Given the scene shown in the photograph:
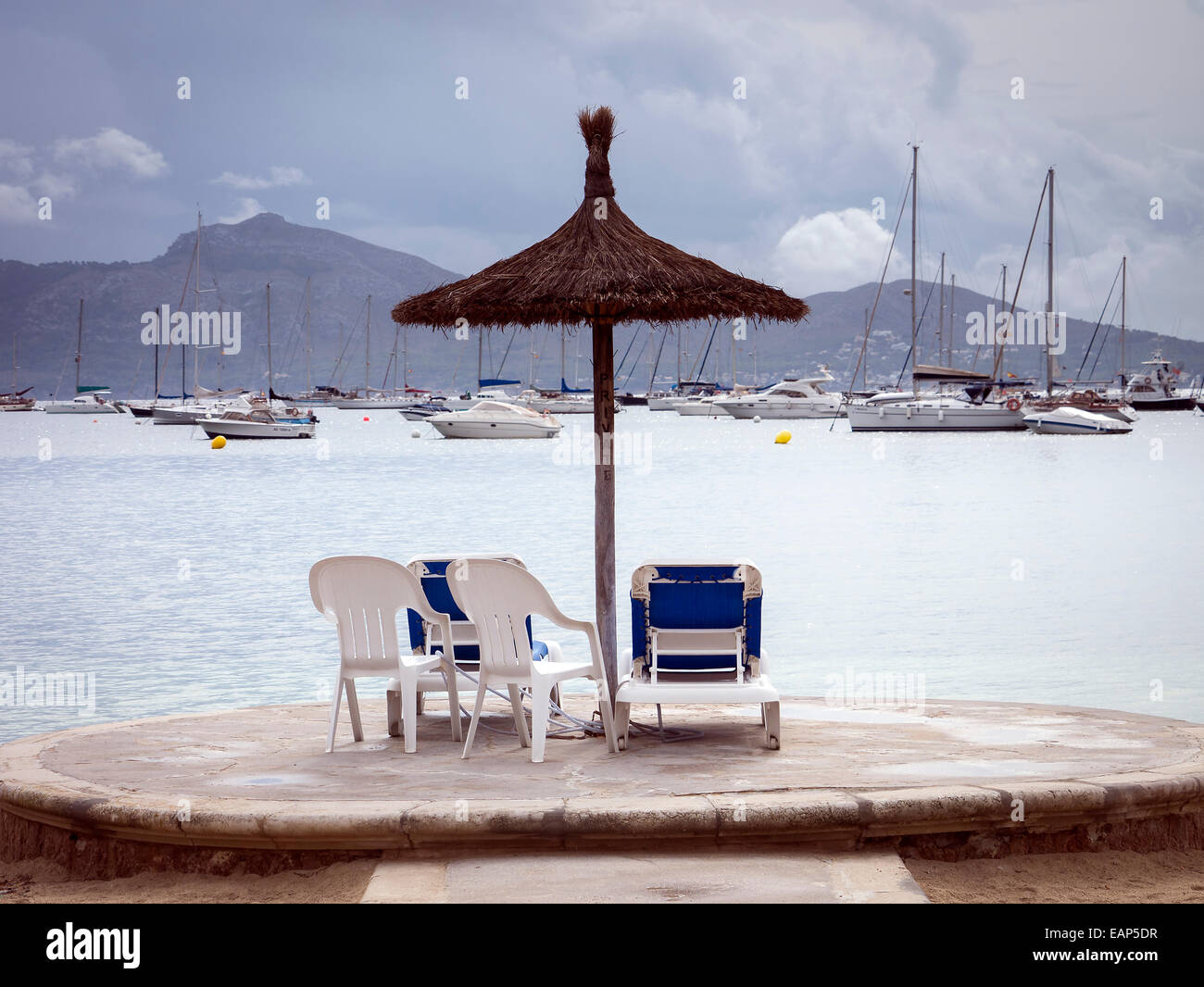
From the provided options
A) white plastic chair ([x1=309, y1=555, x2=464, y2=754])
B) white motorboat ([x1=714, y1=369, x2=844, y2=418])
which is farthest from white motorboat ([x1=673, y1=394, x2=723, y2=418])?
white plastic chair ([x1=309, y1=555, x2=464, y2=754])

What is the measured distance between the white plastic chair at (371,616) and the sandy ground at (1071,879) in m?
2.72

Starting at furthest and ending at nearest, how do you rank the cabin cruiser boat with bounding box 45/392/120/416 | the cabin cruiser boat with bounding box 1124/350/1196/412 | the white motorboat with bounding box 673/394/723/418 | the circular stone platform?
the cabin cruiser boat with bounding box 45/392/120/416
the white motorboat with bounding box 673/394/723/418
the cabin cruiser boat with bounding box 1124/350/1196/412
the circular stone platform

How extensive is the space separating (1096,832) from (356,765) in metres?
3.27

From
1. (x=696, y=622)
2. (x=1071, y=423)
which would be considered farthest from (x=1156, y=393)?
(x=696, y=622)

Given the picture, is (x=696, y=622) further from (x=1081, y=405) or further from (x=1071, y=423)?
(x=1081, y=405)

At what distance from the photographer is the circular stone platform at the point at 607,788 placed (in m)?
4.72

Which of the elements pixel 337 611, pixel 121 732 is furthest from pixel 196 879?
pixel 121 732

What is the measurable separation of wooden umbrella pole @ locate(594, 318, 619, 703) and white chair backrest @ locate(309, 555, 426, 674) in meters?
1.05

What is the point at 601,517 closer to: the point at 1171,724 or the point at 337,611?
the point at 337,611

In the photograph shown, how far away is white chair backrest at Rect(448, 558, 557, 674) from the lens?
607 cm

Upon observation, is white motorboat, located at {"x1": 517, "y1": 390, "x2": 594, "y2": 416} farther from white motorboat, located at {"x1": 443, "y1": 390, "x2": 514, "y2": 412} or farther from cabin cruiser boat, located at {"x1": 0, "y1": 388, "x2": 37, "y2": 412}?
cabin cruiser boat, located at {"x1": 0, "y1": 388, "x2": 37, "y2": 412}

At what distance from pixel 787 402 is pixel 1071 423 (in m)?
27.9

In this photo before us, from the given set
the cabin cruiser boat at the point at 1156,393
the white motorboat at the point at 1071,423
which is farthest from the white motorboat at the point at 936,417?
the cabin cruiser boat at the point at 1156,393

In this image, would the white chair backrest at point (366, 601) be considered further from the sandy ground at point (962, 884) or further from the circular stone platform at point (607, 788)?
the sandy ground at point (962, 884)
